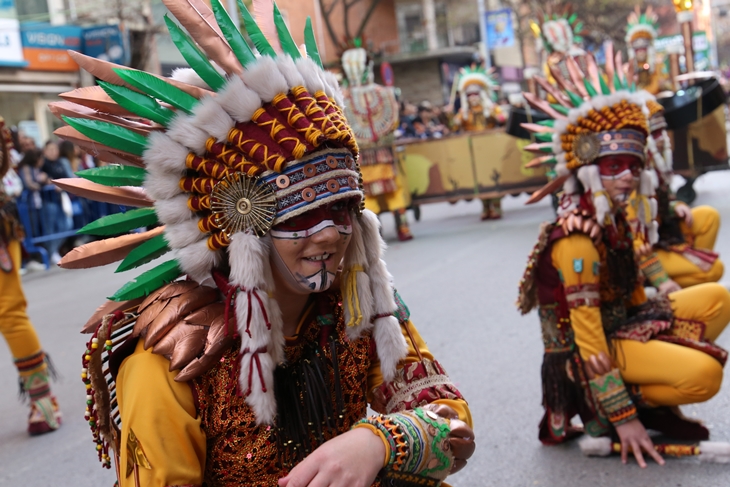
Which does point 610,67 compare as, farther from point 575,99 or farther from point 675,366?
point 675,366

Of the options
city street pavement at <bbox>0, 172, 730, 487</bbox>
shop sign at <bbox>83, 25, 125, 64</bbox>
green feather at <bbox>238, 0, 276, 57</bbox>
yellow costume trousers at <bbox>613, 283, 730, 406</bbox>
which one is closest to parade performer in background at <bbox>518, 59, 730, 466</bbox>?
yellow costume trousers at <bbox>613, 283, 730, 406</bbox>

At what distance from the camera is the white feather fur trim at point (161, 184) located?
6.62 feet

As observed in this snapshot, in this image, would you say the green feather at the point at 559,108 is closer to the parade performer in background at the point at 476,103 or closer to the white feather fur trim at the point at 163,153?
the white feather fur trim at the point at 163,153

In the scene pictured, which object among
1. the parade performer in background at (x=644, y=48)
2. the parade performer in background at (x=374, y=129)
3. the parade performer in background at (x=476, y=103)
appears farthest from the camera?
the parade performer in background at (x=476, y=103)

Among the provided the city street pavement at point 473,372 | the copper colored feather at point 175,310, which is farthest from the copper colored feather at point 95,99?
the city street pavement at point 473,372

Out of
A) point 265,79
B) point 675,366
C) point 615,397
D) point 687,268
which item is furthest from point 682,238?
point 265,79

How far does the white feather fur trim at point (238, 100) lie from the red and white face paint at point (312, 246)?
0.96 feet

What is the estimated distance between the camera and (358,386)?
225 centimetres

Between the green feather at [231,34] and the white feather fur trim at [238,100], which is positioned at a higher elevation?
the green feather at [231,34]

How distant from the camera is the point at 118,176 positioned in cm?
206

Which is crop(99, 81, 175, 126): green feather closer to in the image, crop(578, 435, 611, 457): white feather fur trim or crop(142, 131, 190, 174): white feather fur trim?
crop(142, 131, 190, 174): white feather fur trim

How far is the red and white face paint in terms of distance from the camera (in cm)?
204

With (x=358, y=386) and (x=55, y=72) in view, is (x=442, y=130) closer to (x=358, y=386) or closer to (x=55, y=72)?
(x=55, y=72)

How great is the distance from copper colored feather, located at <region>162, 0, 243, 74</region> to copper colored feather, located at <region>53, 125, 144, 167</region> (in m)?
0.32
